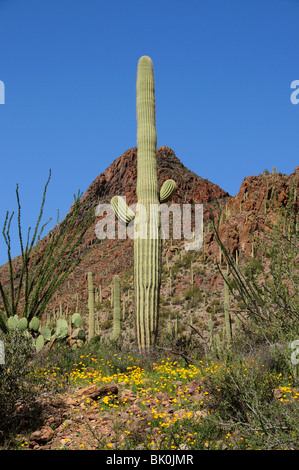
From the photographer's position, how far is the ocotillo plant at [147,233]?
1057 centimetres

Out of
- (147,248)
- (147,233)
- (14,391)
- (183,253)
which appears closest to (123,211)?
(147,233)

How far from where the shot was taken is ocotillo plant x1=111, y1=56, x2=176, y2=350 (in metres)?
10.6

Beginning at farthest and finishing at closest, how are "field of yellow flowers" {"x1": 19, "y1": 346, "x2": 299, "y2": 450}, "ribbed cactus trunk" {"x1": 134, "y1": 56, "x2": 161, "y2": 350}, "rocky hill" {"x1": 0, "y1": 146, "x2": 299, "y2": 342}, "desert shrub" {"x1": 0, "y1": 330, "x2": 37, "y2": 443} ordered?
"rocky hill" {"x1": 0, "y1": 146, "x2": 299, "y2": 342} < "ribbed cactus trunk" {"x1": 134, "y1": 56, "x2": 161, "y2": 350} < "desert shrub" {"x1": 0, "y1": 330, "x2": 37, "y2": 443} < "field of yellow flowers" {"x1": 19, "y1": 346, "x2": 299, "y2": 450}

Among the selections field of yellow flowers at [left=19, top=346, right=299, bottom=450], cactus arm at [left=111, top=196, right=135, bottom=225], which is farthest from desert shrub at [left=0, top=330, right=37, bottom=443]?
cactus arm at [left=111, top=196, right=135, bottom=225]

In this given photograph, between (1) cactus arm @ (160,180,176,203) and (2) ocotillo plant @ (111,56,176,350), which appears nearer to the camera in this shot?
(2) ocotillo plant @ (111,56,176,350)

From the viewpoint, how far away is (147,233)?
35.3 feet

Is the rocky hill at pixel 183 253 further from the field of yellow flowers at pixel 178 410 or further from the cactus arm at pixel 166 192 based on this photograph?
the field of yellow flowers at pixel 178 410

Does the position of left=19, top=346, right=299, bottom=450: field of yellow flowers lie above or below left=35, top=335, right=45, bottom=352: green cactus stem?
below

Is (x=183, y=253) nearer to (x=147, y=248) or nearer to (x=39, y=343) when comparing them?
(x=147, y=248)

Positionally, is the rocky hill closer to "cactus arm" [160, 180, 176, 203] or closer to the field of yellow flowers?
"cactus arm" [160, 180, 176, 203]

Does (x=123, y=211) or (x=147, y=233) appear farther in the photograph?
(x=123, y=211)

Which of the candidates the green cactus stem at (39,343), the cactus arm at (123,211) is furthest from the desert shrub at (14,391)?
the cactus arm at (123,211)

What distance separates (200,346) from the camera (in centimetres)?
1059
